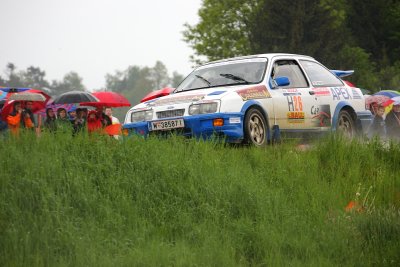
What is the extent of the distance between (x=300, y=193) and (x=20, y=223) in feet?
12.7

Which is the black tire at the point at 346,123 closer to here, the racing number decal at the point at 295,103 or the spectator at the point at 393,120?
the racing number decal at the point at 295,103

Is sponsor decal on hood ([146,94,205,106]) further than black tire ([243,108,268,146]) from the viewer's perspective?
Yes

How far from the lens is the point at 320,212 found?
8.66 meters

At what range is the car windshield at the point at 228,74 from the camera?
37.0 ft

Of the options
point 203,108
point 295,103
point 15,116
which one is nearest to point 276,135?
point 295,103

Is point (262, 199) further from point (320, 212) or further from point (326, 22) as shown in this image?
point (326, 22)

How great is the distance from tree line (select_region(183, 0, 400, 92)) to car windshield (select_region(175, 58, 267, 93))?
23.0 metres

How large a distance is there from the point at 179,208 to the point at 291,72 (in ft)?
16.1

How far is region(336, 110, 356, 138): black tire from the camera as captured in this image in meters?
12.6

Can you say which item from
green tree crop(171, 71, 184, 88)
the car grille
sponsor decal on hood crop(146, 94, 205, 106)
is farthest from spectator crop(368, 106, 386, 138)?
green tree crop(171, 71, 184, 88)

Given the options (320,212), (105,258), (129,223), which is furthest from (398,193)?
(105,258)

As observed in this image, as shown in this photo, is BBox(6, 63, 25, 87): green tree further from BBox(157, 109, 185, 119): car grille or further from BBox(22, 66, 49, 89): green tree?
BBox(157, 109, 185, 119): car grille

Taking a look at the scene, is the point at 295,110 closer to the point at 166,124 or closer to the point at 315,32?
the point at 166,124

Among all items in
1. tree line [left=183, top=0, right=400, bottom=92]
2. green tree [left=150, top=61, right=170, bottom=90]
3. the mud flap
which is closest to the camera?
the mud flap
